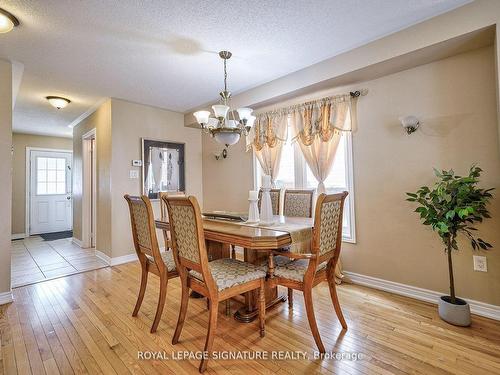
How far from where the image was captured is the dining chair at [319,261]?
161cm

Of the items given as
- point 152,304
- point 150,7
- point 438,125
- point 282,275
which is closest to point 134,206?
point 152,304

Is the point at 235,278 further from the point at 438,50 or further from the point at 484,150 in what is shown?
the point at 438,50

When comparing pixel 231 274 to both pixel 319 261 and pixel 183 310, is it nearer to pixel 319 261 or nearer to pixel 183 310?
pixel 183 310

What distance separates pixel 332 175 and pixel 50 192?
664cm

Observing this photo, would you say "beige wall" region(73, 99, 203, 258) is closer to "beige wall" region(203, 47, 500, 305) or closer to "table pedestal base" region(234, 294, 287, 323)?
"table pedestal base" region(234, 294, 287, 323)

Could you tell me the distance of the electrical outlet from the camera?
6.77 ft

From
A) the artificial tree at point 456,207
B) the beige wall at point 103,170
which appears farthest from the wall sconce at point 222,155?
the artificial tree at point 456,207

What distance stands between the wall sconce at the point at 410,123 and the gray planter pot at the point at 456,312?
59.6 inches

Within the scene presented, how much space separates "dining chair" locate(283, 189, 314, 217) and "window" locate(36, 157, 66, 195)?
6138 mm

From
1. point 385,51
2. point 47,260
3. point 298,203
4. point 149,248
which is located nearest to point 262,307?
point 149,248

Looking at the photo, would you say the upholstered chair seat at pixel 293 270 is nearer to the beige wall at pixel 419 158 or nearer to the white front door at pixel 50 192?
the beige wall at pixel 419 158

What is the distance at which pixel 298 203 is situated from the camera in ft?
9.20

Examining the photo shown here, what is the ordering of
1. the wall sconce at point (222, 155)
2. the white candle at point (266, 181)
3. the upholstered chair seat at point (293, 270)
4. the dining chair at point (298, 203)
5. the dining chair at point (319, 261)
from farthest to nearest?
the wall sconce at point (222, 155)
the dining chair at point (298, 203)
the white candle at point (266, 181)
the upholstered chair seat at point (293, 270)
the dining chair at point (319, 261)

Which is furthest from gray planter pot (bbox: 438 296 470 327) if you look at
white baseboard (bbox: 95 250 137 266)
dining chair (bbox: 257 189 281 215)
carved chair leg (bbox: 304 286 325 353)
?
white baseboard (bbox: 95 250 137 266)
